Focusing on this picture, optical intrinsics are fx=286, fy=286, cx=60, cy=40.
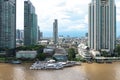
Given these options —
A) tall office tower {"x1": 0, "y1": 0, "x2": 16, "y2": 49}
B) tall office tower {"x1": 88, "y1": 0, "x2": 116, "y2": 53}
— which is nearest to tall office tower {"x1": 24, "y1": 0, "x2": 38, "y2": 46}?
tall office tower {"x1": 0, "y1": 0, "x2": 16, "y2": 49}

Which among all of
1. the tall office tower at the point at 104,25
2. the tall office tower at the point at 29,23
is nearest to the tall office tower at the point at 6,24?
the tall office tower at the point at 29,23

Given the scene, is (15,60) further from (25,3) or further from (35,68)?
(25,3)

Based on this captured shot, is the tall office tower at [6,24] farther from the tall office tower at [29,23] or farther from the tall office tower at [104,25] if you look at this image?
the tall office tower at [104,25]

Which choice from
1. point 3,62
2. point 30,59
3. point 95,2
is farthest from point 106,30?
point 3,62

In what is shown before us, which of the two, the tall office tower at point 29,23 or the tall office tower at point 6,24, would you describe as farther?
the tall office tower at point 29,23

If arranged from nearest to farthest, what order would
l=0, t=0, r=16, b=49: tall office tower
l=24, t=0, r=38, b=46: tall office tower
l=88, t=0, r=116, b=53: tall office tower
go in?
l=0, t=0, r=16, b=49: tall office tower → l=88, t=0, r=116, b=53: tall office tower → l=24, t=0, r=38, b=46: tall office tower

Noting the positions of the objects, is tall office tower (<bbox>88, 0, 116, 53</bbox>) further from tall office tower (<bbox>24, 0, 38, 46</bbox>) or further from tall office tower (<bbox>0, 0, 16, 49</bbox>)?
tall office tower (<bbox>24, 0, 38, 46</bbox>)

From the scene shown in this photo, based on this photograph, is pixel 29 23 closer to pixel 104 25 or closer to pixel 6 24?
pixel 6 24

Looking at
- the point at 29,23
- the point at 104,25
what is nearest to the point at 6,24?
the point at 29,23
